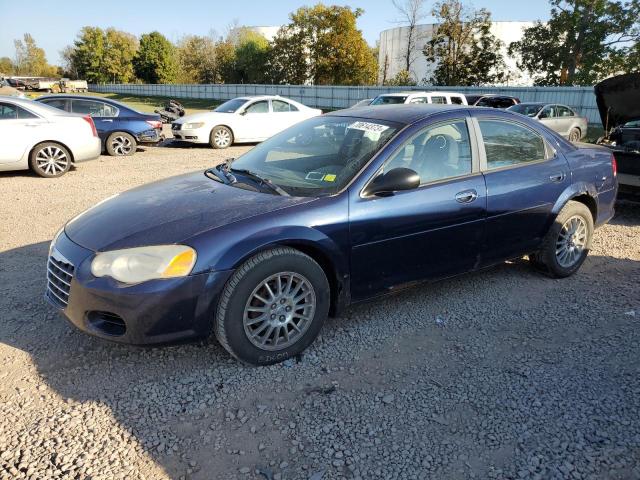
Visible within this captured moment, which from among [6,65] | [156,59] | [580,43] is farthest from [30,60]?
[580,43]

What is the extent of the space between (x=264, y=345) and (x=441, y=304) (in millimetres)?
1674

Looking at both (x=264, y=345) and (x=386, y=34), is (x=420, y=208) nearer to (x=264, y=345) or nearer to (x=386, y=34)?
(x=264, y=345)

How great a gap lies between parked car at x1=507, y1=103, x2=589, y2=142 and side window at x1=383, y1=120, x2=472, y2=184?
13050mm

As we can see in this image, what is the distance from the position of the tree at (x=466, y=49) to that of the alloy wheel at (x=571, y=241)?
32380mm

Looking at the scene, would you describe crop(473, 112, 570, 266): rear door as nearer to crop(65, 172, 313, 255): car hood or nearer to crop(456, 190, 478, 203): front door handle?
crop(456, 190, 478, 203): front door handle

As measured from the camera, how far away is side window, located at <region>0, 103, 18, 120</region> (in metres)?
8.80

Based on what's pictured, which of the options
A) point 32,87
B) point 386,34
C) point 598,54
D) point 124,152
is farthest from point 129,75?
point 124,152

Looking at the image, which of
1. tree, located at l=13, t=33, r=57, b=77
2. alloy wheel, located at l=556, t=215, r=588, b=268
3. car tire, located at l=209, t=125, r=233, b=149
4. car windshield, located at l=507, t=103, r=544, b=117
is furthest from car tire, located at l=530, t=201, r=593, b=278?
tree, located at l=13, t=33, r=57, b=77

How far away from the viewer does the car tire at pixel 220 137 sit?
14031 mm

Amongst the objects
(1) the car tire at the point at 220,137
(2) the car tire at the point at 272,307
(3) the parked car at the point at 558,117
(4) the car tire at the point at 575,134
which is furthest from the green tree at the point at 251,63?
(2) the car tire at the point at 272,307

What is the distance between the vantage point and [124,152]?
1238 cm

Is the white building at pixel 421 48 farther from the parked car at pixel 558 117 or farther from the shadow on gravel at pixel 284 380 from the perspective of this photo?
the shadow on gravel at pixel 284 380

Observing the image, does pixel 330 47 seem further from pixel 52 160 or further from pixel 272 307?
pixel 272 307

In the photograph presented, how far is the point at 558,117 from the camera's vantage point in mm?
16547
